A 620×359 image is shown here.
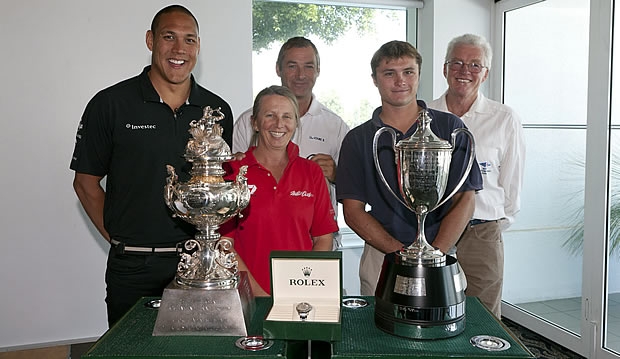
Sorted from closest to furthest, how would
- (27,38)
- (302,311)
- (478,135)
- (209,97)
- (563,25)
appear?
(302,311)
(209,97)
(478,135)
(27,38)
(563,25)

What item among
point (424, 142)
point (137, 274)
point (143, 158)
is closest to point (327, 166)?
point (143, 158)

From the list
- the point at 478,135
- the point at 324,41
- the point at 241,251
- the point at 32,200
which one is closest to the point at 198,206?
the point at 241,251

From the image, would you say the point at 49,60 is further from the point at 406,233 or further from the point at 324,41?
the point at 406,233

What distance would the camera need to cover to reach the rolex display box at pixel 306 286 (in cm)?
129

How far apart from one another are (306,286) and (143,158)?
1.04m

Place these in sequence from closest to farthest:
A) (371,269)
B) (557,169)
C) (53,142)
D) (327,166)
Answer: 1. (371,269)
2. (327,166)
3. (53,142)
4. (557,169)

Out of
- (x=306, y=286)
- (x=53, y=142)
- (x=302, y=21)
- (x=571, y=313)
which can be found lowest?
(x=571, y=313)

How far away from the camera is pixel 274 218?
190 centimetres

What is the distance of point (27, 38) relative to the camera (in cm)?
321

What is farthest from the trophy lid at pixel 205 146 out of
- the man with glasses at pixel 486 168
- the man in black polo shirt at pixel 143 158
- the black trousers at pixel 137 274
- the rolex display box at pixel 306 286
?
the man with glasses at pixel 486 168

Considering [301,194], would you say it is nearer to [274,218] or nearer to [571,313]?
[274,218]

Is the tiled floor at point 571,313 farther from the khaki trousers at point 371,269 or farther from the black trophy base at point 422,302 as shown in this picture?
the black trophy base at point 422,302

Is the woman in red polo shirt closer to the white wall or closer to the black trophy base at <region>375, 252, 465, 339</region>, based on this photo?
the black trophy base at <region>375, 252, 465, 339</region>

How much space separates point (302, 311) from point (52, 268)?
261cm
